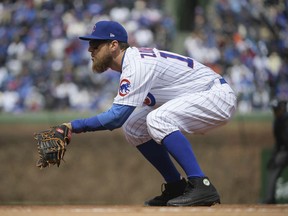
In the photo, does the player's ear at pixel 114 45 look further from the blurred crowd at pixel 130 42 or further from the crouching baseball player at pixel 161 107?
the blurred crowd at pixel 130 42

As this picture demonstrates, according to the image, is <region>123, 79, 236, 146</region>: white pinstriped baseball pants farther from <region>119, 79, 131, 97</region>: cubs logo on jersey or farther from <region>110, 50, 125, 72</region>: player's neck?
<region>110, 50, 125, 72</region>: player's neck

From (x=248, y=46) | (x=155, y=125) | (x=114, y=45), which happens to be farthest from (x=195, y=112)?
(x=248, y=46)

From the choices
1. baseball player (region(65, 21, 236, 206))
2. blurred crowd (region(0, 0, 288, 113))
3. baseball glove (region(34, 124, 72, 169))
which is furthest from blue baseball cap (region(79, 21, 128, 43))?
blurred crowd (region(0, 0, 288, 113))

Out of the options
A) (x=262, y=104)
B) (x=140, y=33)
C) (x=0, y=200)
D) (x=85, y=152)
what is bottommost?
(x=0, y=200)

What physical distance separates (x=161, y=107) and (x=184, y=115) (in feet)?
0.61

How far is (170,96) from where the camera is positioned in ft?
16.4

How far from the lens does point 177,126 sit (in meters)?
4.87

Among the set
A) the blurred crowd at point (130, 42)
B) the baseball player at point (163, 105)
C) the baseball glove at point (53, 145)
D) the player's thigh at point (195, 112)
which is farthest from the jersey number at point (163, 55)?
the blurred crowd at point (130, 42)

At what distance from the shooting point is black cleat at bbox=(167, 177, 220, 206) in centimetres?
469

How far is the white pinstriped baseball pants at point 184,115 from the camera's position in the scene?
473cm

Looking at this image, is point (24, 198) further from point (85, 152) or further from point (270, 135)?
point (270, 135)

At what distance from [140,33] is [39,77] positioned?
6.54 feet

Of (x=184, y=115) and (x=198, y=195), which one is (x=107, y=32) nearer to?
(x=184, y=115)

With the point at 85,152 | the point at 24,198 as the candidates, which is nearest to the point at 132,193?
the point at 85,152
